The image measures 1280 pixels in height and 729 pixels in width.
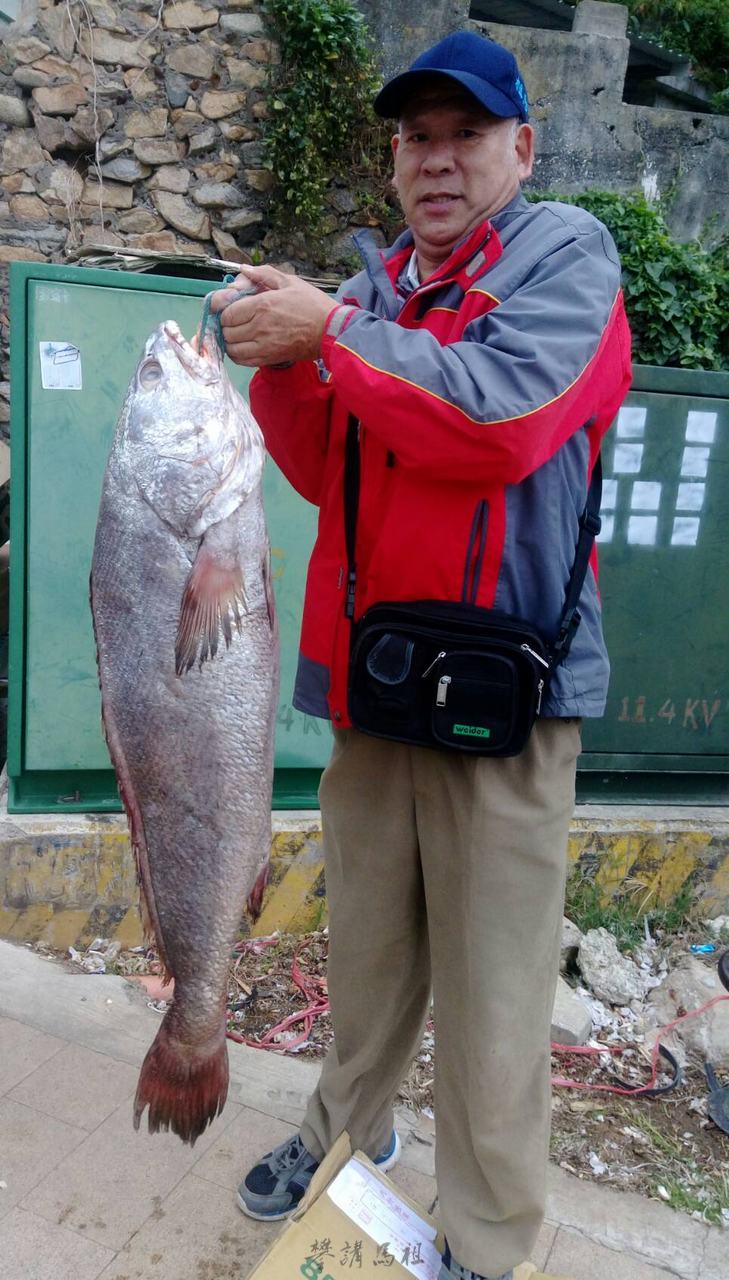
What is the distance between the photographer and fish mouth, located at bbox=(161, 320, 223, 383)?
1.69 m

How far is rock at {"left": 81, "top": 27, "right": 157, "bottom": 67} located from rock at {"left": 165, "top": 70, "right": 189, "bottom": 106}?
15cm

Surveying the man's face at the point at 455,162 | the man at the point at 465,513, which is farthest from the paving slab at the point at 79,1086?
the man's face at the point at 455,162

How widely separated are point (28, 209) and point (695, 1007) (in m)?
5.54

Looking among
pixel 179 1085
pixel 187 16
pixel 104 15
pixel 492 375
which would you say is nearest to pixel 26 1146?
pixel 179 1085

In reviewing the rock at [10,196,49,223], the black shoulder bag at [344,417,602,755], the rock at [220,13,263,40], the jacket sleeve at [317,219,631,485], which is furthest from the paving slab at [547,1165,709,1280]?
the rock at [220,13,263,40]

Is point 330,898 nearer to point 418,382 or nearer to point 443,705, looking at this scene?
point 443,705

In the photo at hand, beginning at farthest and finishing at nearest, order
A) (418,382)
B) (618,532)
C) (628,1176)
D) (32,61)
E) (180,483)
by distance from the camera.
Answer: (32,61) < (618,532) < (628,1176) < (180,483) < (418,382)

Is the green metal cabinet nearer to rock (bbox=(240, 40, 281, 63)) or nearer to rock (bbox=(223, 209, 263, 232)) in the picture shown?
rock (bbox=(223, 209, 263, 232))

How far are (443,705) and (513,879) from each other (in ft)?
1.17

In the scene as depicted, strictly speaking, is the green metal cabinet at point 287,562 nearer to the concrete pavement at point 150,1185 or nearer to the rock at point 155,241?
the concrete pavement at point 150,1185

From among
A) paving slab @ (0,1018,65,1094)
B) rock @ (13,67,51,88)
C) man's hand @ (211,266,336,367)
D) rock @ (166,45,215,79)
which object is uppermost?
rock @ (166,45,215,79)

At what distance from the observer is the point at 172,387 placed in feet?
5.53

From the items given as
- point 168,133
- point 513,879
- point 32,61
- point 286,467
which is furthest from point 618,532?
point 32,61

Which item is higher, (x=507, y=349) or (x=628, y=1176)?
(x=507, y=349)
